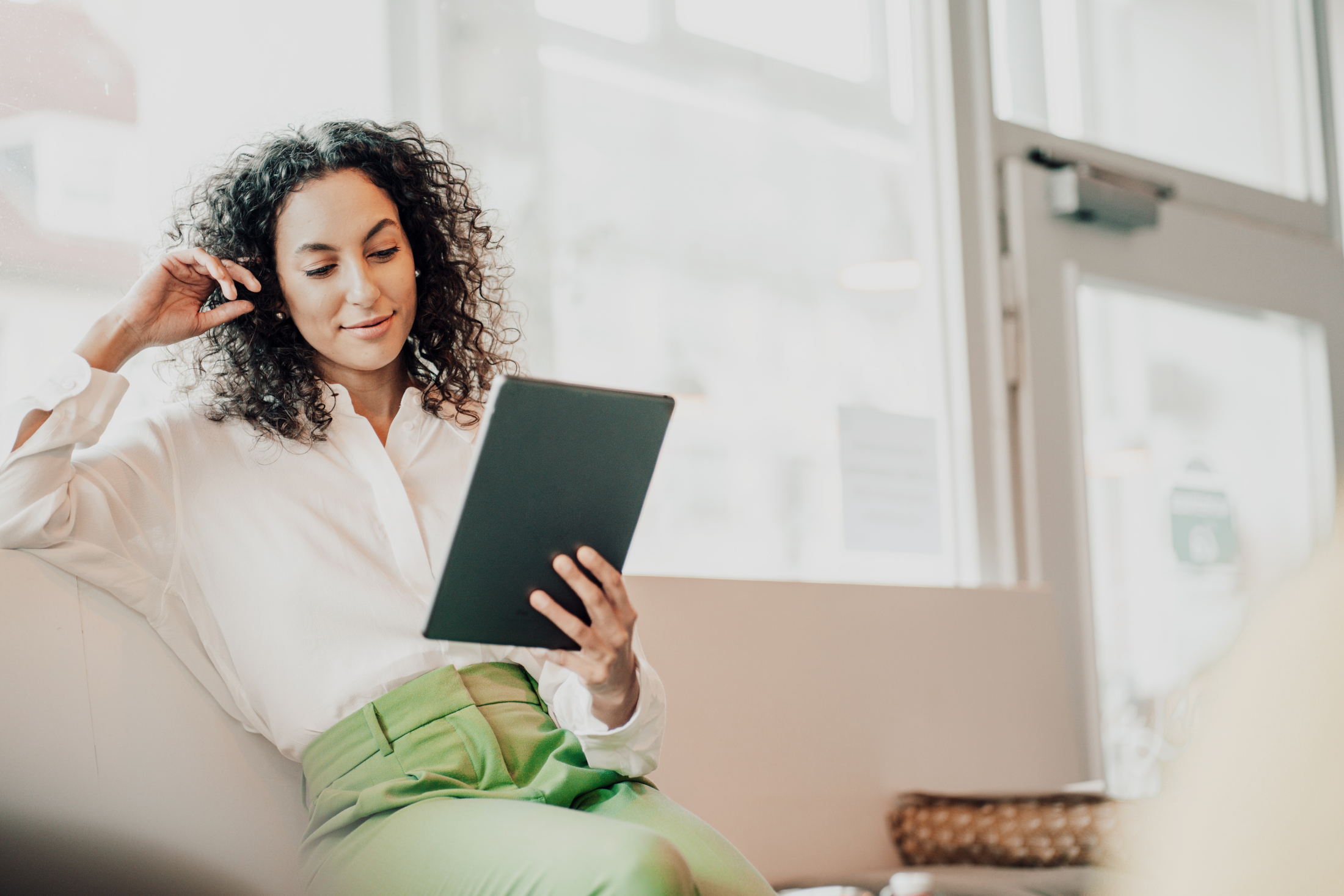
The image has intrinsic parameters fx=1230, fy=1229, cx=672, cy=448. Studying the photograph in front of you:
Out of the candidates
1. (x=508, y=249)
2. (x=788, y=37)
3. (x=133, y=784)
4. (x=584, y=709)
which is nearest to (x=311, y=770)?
(x=133, y=784)

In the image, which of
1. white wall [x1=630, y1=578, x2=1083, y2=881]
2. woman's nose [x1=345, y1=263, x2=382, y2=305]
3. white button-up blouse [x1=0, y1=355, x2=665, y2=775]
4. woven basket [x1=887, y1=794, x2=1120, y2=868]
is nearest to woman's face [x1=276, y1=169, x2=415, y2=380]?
woman's nose [x1=345, y1=263, x2=382, y2=305]

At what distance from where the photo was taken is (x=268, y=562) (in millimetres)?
1200

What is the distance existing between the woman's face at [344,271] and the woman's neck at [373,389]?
0.03 metres

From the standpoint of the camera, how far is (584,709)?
3.86ft

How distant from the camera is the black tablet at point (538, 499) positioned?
973 millimetres

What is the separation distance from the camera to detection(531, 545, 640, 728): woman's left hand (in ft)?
3.45

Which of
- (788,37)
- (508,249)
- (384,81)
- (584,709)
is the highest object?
(788,37)

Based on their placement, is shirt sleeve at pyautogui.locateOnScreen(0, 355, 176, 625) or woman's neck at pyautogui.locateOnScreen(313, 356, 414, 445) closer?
shirt sleeve at pyautogui.locateOnScreen(0, 355, 176, 625)

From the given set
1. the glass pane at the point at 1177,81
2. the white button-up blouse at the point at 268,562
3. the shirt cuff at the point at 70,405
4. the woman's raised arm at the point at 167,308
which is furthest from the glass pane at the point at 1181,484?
the shirt cuff at the point at 70,405

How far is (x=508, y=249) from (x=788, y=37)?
2.61 feet

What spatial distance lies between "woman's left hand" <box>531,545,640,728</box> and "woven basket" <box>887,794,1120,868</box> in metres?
0.80

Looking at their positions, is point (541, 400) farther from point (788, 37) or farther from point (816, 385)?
point (788, 37)

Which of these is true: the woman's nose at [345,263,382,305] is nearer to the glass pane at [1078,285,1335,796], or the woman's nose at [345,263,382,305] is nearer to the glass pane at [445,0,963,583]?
the glass pane at [445,0,963,583]

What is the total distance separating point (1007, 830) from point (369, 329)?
1102 mm
